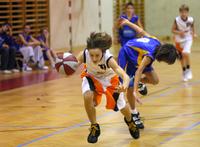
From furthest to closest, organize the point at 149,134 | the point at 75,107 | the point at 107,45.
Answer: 1. the point at 75,107
2. the point at 149,134
3. the point at 107,45

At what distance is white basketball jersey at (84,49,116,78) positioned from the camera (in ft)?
20.6

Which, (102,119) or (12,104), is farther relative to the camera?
(12,104)

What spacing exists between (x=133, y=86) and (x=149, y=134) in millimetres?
669

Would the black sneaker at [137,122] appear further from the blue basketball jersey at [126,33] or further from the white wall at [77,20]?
the white wall at [77,20]

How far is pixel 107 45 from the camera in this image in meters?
6.24

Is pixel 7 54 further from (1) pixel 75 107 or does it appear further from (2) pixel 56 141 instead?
(2) pixel 56 141

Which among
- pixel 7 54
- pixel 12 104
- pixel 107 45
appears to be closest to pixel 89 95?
pixel 107 45

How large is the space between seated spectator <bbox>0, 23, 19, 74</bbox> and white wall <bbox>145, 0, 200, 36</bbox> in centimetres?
1214

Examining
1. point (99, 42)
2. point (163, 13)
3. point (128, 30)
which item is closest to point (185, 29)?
point (128, 30)

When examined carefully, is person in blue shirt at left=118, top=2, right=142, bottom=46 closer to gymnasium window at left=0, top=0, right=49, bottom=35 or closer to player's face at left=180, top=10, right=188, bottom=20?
player's face at left=180, top=10, right=188, bottom=20

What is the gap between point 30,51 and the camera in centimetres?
1428

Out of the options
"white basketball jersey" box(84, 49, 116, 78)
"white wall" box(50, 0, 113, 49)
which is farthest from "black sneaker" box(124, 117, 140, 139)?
"white wall" box(50, 0, 113, 49)

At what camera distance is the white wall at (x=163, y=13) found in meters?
25.2

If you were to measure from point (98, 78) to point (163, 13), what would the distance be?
19379mm
